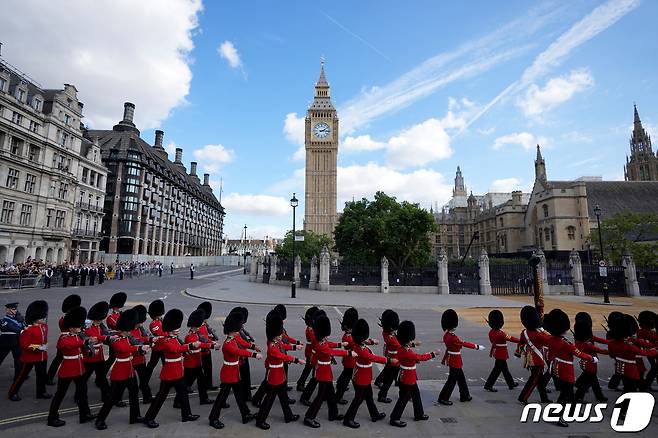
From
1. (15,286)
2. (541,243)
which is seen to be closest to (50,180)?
(15,286)

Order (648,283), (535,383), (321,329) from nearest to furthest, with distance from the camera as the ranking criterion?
(321,329)
(535,383)
(648,283)

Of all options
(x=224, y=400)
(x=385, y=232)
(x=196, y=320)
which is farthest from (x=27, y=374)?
(x=385, y=232)

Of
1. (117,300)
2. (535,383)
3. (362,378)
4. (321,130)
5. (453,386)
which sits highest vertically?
(321,130)

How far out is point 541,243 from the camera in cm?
6338

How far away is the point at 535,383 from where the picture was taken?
6.18 meters

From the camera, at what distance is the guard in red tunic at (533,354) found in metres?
6.18

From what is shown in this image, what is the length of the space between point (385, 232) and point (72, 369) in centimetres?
3257

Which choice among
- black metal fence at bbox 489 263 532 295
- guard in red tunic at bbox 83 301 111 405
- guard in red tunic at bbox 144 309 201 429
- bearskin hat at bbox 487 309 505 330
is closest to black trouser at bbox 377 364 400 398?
bearskin hat at bbox 487 309 505 330

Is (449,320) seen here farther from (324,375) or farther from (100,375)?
(100,375)

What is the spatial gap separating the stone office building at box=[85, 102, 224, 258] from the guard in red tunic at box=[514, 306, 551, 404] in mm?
60604

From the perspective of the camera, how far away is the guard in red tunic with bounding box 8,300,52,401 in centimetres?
606

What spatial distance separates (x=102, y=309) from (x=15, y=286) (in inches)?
1076

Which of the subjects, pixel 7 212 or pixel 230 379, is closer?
pixel 230 379

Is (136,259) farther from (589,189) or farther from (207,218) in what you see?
(589,189)
